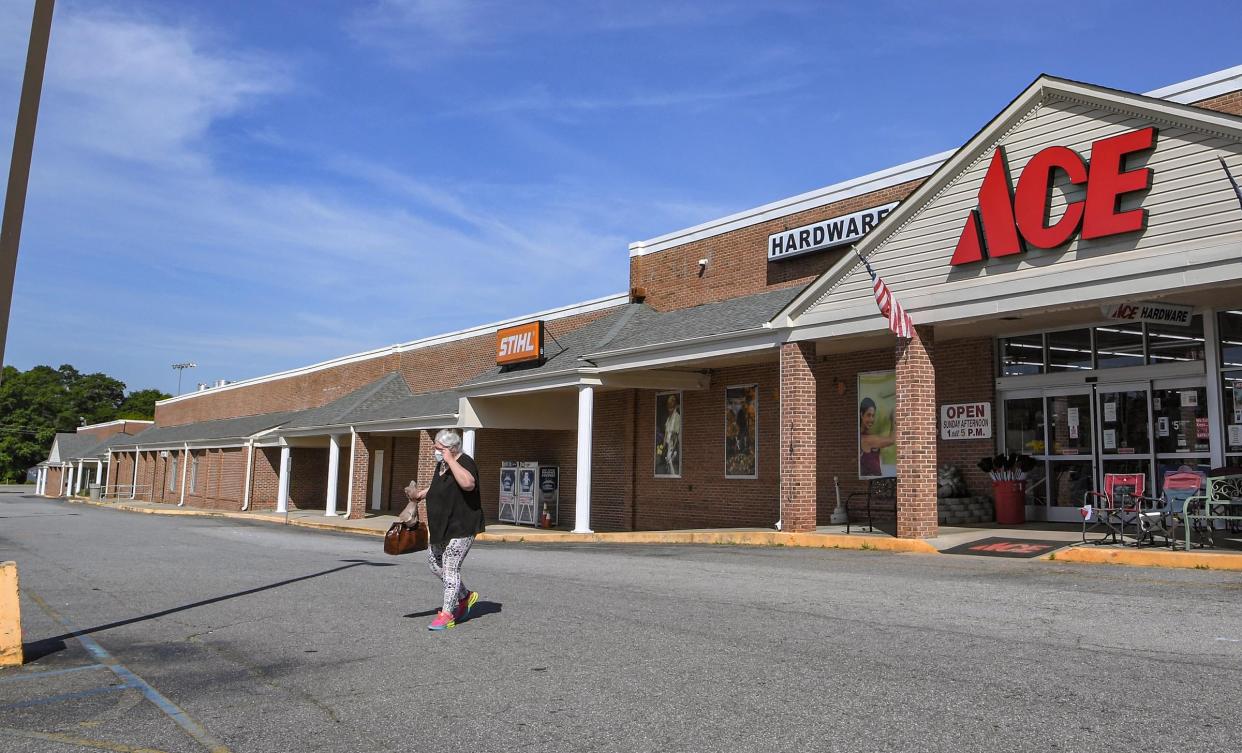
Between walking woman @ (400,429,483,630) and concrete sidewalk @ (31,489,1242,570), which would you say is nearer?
walking woman @ (400,429,483,630)

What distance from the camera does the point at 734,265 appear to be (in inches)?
832

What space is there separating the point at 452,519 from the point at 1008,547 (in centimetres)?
849

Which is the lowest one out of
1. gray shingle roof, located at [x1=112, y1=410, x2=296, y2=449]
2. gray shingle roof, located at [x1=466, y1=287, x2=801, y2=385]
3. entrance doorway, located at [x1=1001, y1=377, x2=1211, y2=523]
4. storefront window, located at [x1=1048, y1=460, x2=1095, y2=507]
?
storefront window, located at [x1=1048, y1=460, x2=1095, y2=507]

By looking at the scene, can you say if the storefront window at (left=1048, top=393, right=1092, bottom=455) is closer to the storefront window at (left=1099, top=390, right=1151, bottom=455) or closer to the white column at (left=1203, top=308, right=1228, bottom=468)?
A: the storefront window at (left=1099, top=390, right=1151, bottom=455)

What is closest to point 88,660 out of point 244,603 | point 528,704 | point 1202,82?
point 244,603

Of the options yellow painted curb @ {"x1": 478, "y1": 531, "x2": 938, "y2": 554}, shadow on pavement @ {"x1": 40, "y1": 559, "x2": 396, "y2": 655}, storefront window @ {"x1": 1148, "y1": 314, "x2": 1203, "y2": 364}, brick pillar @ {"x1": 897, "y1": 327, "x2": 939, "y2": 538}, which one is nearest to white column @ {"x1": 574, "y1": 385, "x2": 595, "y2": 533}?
yellow painted curb @ {"x1": 478, "y1": 531, "x2": 938, "y2": 554}

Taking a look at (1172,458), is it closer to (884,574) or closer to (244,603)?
(884,574)

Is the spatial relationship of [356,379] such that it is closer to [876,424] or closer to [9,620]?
[876,424]

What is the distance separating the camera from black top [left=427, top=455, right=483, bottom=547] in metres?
7.88

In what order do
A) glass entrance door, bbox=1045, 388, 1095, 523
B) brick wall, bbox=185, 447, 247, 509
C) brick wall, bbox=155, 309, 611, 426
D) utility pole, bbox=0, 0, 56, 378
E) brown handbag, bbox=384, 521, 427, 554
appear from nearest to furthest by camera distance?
utility pole, bbox=0, 0, 56, 378 < brown handbag, bbox=384, 521, 427, 554 < glass entrance door, bbox=1045, 388, 1095, 523 < brick wall, bbox=155, 309, 611, 426 < brick wall, bbox=185, 447, 247, 509

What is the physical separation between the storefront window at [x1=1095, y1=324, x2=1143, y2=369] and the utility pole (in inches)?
592

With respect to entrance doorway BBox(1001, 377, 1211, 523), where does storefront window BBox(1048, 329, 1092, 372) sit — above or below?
above

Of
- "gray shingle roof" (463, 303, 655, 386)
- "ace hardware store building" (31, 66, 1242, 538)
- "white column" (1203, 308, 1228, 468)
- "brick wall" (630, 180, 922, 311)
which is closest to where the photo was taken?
"ace hardware store building" (31, 66, 1242, 538)

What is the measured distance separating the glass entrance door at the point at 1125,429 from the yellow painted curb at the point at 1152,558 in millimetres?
3680
